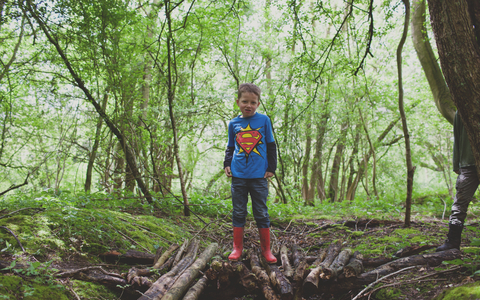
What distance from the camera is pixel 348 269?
2.37 meters

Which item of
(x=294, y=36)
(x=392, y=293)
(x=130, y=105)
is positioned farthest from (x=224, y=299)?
(x=294, y=36)

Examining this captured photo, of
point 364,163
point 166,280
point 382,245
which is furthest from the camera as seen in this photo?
point 364,163

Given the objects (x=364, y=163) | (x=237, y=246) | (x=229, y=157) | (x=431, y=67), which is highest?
(x=431, y=67)

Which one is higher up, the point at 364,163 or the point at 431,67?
the point at 431,67

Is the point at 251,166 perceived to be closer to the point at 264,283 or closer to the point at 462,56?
the point at 264,283

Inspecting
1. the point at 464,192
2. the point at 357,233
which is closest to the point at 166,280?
the point at 464,192

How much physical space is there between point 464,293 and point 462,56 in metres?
1.78

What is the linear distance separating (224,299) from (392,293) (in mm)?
1423

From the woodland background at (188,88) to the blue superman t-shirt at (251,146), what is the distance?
1821 millimetres

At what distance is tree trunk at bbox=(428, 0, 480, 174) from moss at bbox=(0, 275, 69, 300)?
11.2 feet

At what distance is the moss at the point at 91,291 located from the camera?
205cm

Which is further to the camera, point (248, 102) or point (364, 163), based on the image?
point (364, 163)

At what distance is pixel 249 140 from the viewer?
3277 millimetres

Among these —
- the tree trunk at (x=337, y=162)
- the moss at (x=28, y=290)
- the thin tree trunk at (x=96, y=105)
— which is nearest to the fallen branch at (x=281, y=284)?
the moss at (x=28, y=290)
